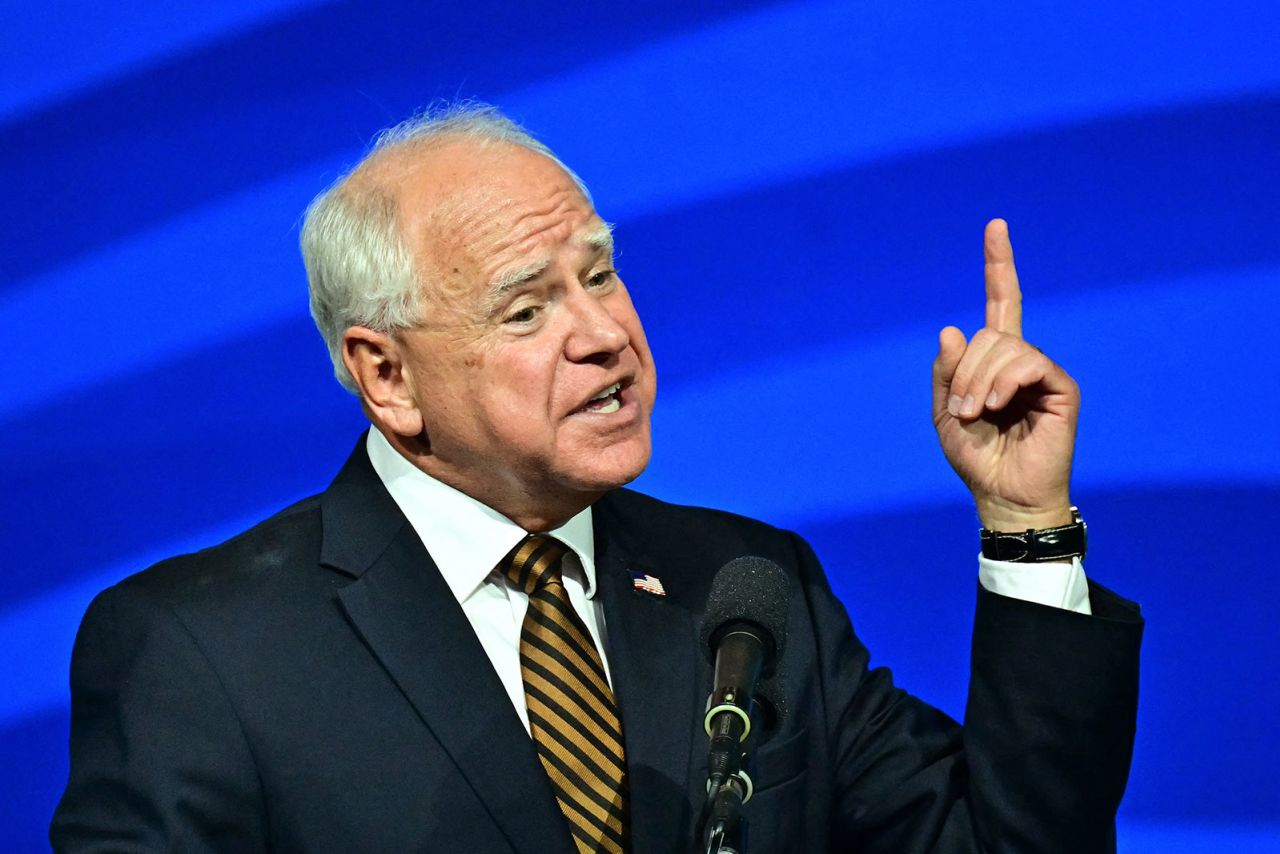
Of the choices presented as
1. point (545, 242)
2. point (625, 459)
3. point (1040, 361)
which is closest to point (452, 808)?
point (625, 459)

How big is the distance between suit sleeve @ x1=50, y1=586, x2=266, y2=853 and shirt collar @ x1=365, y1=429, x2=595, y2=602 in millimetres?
330

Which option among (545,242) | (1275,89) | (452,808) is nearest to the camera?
(452,808)

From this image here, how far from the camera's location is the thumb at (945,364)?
2047mm

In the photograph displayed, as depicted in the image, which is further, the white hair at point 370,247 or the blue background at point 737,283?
the blue background at point 737,283

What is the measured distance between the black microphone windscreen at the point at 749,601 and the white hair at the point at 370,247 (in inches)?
26.5

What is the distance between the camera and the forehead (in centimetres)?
208

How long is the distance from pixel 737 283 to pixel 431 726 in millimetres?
1094

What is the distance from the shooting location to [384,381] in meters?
2.18

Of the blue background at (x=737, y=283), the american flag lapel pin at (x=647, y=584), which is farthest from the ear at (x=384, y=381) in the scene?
the blue background at (x=737, y=283)

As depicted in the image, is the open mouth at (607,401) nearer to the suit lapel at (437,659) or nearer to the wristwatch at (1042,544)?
the suit lapel at (437,659)

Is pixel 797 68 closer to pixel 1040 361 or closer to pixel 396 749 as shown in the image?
pixel 1040 361

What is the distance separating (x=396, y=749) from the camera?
195 cm

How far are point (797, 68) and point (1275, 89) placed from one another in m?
0.76

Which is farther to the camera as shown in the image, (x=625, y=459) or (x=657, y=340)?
(x=657, y=340)
